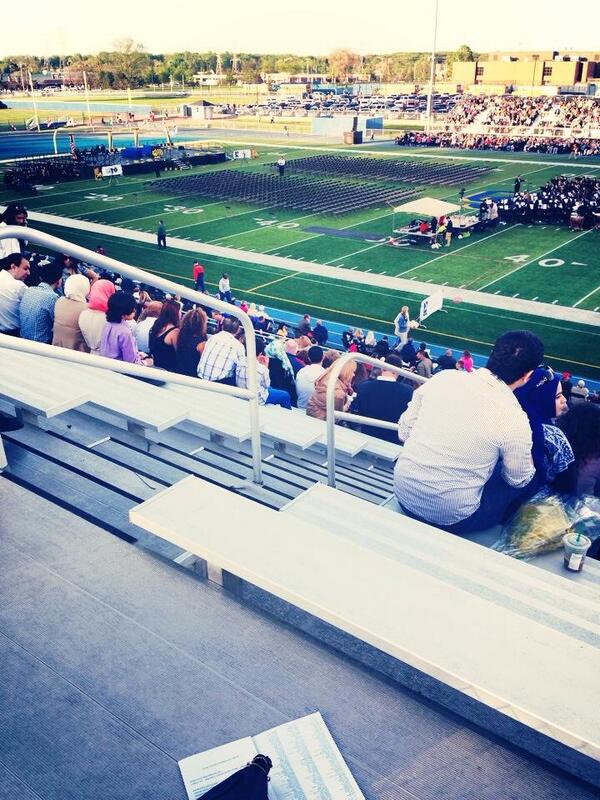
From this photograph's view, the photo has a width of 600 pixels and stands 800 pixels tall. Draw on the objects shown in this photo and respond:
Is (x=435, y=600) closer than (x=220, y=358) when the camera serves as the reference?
Yes

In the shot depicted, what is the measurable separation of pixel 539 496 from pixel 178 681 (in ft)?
8.53

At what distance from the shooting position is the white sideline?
1859 cm

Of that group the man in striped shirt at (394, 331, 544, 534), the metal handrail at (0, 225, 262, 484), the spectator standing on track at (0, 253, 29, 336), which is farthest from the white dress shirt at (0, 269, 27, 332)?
the man in striped shirt at (394, 331, 544, 534)

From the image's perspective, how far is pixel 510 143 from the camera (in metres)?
49.6

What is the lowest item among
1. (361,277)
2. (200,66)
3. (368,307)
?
(368,307)

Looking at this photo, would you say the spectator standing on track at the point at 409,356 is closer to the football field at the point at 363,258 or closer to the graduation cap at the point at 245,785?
the football field at the point at 363,258

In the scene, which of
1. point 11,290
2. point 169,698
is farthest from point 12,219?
point 169,698

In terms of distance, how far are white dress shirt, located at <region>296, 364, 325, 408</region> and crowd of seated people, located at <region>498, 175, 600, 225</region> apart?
2156 centimetres

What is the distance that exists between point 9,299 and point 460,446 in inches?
208

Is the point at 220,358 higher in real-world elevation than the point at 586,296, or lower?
higher

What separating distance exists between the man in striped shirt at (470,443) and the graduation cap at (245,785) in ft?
6.46

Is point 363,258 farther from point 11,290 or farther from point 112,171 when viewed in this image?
point 112,171

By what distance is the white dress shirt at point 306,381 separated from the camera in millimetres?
9172

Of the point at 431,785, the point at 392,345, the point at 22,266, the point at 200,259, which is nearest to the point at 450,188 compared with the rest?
the point at 200,259
